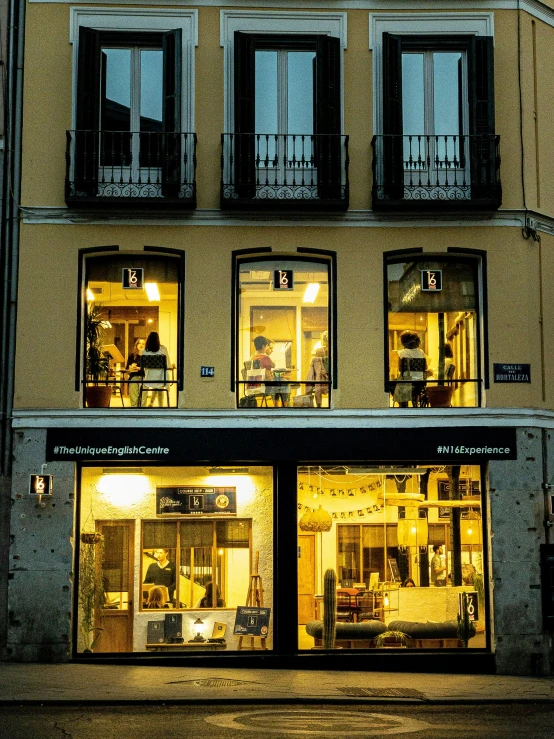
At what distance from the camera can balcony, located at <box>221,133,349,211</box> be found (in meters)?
18.7

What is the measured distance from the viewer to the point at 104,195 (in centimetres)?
1883

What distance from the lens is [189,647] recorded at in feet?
60.1

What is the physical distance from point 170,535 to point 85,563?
150 centimetres

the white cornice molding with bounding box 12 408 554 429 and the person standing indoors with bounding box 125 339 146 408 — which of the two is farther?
the person standing indoors with bounding box 125 339 146 408

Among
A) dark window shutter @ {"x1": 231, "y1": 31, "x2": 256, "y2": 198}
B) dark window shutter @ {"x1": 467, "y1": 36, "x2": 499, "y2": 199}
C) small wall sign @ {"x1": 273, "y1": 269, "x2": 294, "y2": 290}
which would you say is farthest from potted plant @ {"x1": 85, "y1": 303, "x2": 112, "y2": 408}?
dark window shutter @ {"x1": 467, "y1": 36, "x2": 499, "y2": 199}

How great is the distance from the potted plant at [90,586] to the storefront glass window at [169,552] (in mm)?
17

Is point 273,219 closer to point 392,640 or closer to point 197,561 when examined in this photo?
point 197,561

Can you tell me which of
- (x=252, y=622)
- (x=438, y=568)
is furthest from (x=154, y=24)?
(x=438, y=568)

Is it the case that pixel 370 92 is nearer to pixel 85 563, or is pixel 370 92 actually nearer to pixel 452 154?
pixel 452 154

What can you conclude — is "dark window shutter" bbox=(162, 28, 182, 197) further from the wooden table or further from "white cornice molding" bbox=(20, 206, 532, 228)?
the wooden table

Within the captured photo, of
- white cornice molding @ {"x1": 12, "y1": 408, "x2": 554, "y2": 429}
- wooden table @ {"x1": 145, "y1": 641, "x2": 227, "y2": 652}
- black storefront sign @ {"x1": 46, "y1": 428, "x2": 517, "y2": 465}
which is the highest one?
white cornice molding @ {"x1": 12, "y1": 408, "x2": 554, "y2": 429}

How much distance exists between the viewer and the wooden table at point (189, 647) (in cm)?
1828

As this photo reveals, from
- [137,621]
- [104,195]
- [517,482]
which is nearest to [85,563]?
[137,621]

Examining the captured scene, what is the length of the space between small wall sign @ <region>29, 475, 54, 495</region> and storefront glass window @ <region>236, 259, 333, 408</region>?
11.6 ft
